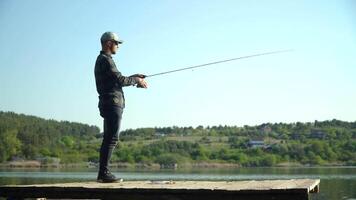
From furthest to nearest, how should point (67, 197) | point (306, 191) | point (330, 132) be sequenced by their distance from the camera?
point (330, 132) → point (67, 197) → point (306, 191)

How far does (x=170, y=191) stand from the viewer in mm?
7500

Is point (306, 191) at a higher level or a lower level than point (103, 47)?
lower

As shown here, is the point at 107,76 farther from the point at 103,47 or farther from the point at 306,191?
the point at 306,191

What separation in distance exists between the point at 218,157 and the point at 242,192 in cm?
17123

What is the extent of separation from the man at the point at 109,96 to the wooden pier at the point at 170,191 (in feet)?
3.46

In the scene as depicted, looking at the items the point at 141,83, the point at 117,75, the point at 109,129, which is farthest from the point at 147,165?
the point at 117,75

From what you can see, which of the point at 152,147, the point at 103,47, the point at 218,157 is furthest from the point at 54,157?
the point at 103,47

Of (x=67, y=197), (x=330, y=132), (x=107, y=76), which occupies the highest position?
(x=330, y=132)

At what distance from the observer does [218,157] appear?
17725 cm

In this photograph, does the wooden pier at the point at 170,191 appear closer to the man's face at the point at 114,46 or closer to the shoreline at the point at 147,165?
the man's face at the point at 114,46

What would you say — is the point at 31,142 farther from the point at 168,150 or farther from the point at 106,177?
the point at 106,177

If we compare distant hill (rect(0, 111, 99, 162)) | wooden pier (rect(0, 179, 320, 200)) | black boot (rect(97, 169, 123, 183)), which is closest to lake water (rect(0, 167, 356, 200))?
black boot (rect(97, 169, 123, 183))

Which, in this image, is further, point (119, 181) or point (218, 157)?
point (218, 157)

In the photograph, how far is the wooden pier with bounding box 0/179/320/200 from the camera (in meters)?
6.97
